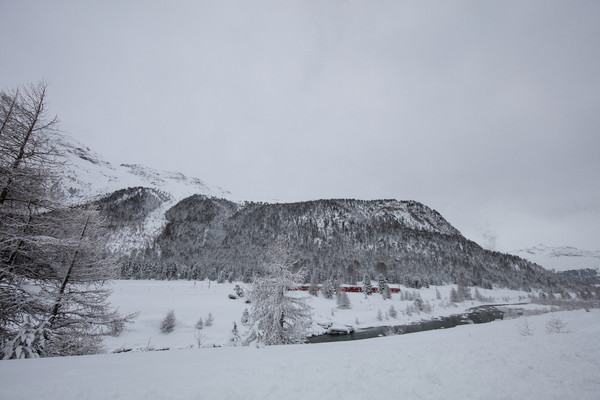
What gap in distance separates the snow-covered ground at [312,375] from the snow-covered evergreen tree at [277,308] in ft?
21.6

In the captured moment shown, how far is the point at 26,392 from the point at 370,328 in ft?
149

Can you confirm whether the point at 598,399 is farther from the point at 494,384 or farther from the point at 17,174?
the point at 17,174

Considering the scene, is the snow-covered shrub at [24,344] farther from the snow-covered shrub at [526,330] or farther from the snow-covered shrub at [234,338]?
the snow-covered shrub at [526,330]

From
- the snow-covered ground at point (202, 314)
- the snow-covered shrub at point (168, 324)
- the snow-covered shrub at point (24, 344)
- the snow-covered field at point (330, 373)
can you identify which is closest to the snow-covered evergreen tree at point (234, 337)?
the snow-covered field at point (330, 373)

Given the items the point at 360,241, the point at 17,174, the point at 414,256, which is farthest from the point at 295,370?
the point at 360,241

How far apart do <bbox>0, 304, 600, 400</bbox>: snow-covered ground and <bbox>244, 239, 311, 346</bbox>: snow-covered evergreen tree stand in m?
6.58

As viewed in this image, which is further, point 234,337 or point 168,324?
point 168,324

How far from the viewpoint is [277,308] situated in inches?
550

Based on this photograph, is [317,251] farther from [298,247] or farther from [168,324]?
[168,324]

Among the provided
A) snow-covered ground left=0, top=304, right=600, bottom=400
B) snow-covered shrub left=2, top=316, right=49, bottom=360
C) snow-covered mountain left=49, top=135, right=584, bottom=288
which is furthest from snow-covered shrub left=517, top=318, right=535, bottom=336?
snow-covered mountain left=49, top=135, right=584, bottom=288

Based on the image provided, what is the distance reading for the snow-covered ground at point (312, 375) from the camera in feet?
15.1

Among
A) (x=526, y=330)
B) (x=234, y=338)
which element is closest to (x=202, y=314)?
(x=234, y=338)

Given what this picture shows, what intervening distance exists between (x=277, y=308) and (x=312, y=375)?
872 centimetres

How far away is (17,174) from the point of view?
616 centimetres
